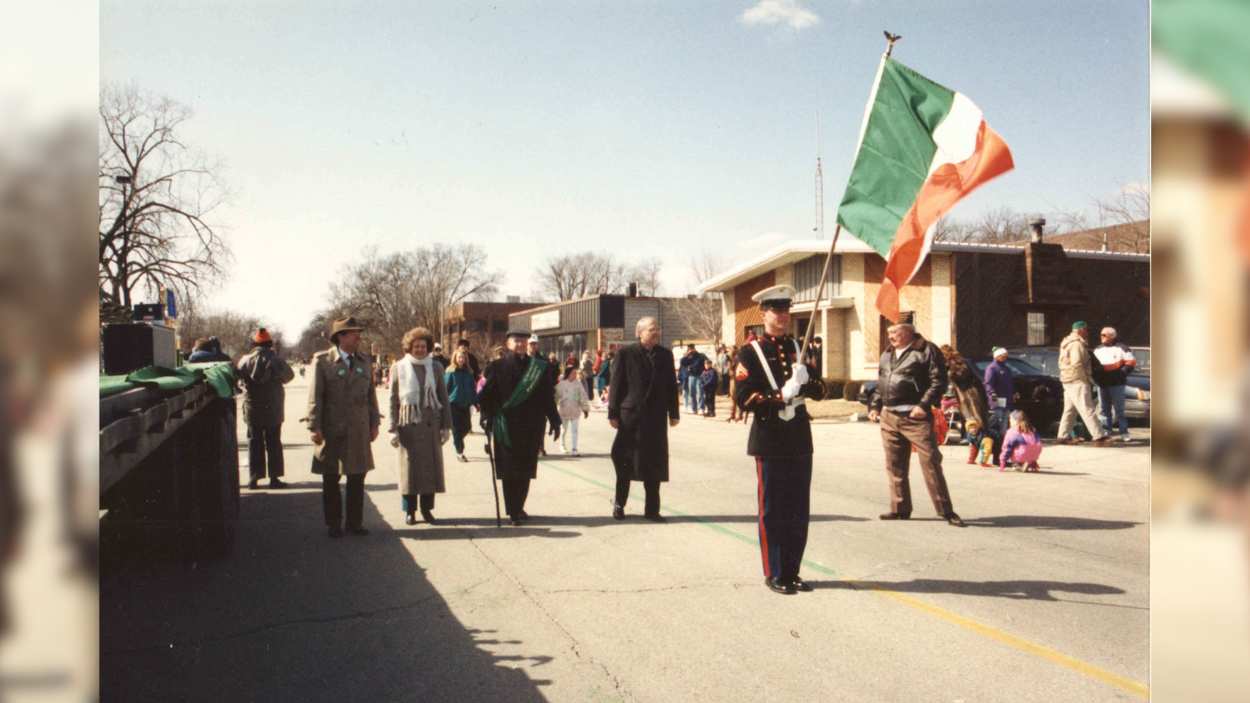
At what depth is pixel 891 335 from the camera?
8.53 metres

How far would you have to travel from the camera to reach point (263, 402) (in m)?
10.9

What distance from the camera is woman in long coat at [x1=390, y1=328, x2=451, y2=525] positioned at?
8.44 meters

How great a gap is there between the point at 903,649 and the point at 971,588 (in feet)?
4.93

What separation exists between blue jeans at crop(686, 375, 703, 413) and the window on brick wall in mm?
10743

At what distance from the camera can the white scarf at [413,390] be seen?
8.52 m

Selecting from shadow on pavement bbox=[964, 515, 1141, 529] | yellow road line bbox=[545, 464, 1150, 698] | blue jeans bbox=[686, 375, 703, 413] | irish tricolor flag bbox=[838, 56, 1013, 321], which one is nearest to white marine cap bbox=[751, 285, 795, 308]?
irish tricolor flag bbox=[838, 56, 1013, 321]

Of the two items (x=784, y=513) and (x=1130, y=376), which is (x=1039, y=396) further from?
(x=784, y=513)

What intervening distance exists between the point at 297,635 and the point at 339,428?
3.21m

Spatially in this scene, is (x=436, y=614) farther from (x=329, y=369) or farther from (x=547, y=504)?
(x=547, y=504)

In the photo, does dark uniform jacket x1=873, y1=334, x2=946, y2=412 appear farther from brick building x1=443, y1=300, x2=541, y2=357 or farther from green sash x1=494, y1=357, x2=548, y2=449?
brick building x1=443, y1=300, x2=541, y2=357

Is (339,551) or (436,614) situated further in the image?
(339,551)

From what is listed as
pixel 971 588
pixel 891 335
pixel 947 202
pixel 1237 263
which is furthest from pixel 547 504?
pixel 1237 263

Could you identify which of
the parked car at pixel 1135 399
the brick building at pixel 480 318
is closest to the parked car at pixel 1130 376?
the parked car at pixel 1135 399

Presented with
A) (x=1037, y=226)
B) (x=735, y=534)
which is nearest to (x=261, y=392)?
(x=735, y=534)
